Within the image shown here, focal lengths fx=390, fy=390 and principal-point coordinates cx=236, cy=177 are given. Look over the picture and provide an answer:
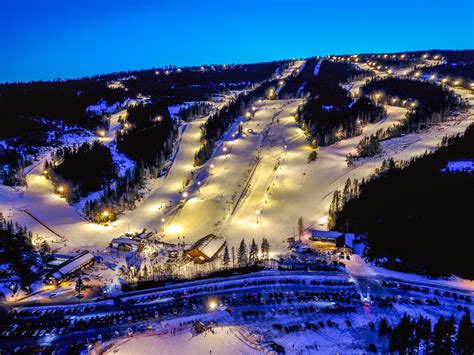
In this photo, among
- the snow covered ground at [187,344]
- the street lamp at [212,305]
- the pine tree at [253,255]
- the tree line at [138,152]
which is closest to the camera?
the snow covered ground at [187,344]

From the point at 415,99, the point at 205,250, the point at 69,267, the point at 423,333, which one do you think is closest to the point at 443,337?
the point at 423,333

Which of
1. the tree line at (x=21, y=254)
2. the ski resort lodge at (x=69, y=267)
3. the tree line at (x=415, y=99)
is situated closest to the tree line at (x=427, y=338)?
the ski resort lodge at (x=69, y=267)

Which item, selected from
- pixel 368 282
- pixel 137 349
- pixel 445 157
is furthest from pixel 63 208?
pixel 445 157

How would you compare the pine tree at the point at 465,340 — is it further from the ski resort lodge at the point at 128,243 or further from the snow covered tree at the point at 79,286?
the ski resort lodge at the point at 128,243

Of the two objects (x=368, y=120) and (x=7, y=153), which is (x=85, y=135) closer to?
(x=7, y=153)

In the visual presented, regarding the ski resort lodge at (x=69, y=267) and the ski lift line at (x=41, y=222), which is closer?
the ski resort lodge at (x=69, y=267)

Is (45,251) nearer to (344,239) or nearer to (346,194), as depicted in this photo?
(344,239)

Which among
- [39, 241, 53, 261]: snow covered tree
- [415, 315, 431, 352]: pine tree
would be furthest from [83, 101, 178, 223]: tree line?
[415, 315, 431, 352]: pine tree
